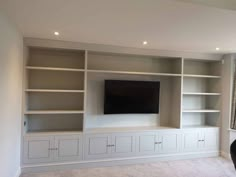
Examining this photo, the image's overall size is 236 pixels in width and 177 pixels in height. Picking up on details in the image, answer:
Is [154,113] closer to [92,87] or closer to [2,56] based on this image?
[92,87]

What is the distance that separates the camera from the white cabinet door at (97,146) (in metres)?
4.09

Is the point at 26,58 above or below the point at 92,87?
above

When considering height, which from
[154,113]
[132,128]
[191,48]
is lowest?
[132,128]

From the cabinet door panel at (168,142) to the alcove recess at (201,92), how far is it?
0.53 metres

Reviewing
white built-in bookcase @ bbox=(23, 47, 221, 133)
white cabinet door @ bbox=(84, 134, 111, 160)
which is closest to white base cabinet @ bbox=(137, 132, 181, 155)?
white built-in bookcase @ bbox=(23, 47, 221, 133)

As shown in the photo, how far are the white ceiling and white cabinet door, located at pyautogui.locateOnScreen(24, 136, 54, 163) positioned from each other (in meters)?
1.82

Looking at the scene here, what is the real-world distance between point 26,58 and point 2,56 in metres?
→ 1.48

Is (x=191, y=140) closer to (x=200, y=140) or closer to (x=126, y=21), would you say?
(x=200, y=140)

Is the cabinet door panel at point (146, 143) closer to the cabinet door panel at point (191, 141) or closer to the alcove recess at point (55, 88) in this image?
the cabinet door panel at point (191, 141)

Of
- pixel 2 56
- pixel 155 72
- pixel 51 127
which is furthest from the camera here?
pixel 155 72

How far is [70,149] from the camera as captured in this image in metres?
3.99

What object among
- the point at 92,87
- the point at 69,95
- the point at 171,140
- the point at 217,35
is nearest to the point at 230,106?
the point at 171,140

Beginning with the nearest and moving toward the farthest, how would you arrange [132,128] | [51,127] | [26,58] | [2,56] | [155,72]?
1. [2,56]
2. [26,58]
3. [51,127]
4. [132,128]
5. [155,72]

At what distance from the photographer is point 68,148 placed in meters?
3.98
